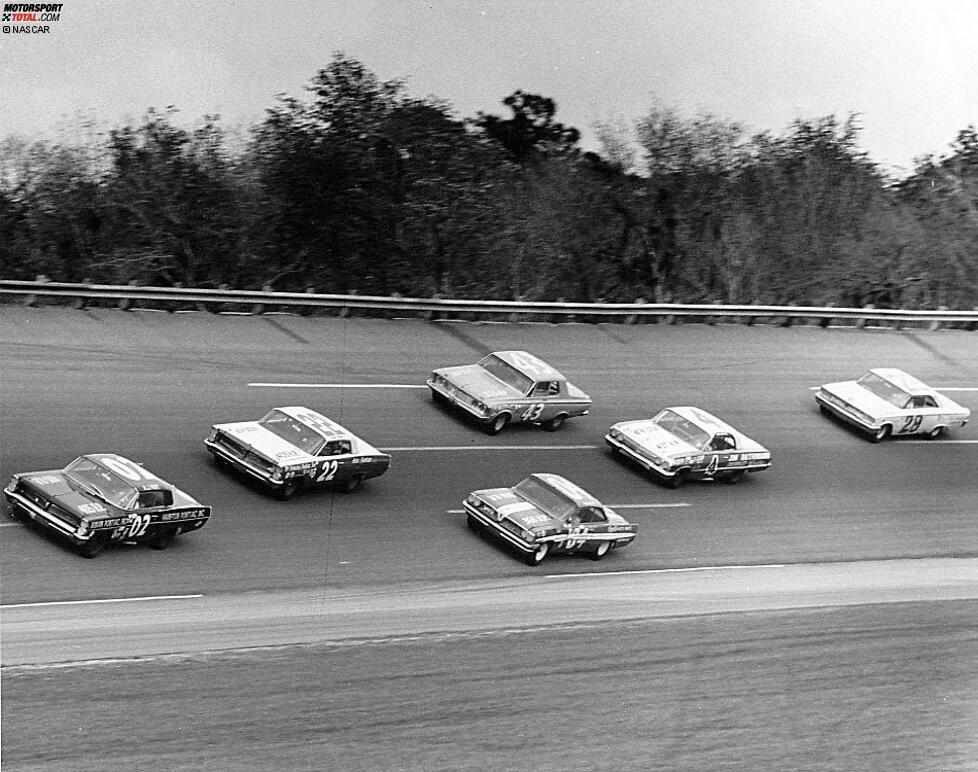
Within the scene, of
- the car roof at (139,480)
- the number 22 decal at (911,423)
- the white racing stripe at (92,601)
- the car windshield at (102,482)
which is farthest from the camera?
the number 22 decal at (911,423)

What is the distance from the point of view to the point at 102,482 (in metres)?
14.4

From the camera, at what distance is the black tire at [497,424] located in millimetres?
18953

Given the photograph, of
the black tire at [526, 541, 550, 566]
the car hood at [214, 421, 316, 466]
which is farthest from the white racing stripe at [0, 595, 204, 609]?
the black tire at [526, 541, 550, 566]

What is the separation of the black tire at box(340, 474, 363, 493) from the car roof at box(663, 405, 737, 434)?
5.67 metres

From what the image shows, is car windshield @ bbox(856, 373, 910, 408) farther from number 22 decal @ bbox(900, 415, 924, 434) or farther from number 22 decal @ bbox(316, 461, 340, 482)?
number 22 decal @ bbox(316, 461, 340, 482)

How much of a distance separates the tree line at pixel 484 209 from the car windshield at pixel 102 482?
371 inches

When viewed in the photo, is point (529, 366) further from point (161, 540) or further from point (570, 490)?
point (161, 540)

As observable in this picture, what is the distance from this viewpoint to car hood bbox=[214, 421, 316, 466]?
15.9m

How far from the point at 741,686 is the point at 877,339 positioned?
13.9 metres

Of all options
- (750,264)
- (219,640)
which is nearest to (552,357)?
(750,264)

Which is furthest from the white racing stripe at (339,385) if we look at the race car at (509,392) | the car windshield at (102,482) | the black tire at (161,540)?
→ the black tire at (161,540)

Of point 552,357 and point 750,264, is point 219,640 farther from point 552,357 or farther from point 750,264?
point 750,264

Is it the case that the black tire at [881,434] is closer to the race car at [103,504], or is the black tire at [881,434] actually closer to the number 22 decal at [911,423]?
the number 22 decal at [911,423]

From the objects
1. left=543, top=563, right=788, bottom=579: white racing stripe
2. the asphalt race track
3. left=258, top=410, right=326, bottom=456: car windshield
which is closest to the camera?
the asphalt race track
